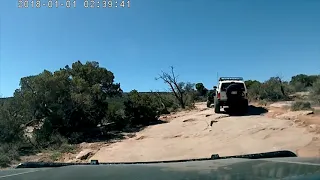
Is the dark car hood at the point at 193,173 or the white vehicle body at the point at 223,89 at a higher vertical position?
the white vehicle body at the point at 223,89

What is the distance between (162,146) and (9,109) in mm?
7851

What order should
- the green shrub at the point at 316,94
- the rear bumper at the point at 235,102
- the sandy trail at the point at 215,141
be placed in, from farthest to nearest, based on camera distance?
the green shrub at the point at 316,94, the rear bumper at the point at 235,102, the sandy trail at the point at 215,141

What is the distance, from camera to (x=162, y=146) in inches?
562

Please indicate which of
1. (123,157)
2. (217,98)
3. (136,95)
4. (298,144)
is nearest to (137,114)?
(136,95)

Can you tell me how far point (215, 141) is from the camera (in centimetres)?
1406

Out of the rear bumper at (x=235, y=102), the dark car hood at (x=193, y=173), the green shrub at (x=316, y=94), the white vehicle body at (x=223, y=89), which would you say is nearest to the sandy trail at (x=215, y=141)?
the rear bumper at (x=235, y=102)

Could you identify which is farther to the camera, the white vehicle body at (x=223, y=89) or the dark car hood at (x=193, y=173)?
the white vehicle body at (x=223, y=89)

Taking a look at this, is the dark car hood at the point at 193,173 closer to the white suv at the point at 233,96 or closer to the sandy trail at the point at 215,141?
the sandy trail at the point at 215,141

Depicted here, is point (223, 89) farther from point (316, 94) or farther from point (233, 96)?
point (316, 94)

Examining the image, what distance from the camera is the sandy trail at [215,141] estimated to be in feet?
39.6

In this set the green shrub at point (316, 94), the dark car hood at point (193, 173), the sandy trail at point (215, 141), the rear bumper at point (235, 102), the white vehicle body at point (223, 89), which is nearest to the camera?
the dark car hood at point (193, 173)

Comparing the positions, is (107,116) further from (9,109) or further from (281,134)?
(281,134)

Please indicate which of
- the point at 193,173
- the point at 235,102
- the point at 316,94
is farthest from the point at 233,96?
the point at 193,173

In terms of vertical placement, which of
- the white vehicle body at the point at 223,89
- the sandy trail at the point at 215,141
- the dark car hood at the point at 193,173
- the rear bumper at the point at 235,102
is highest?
the white vehicle body at the point at 223,89
